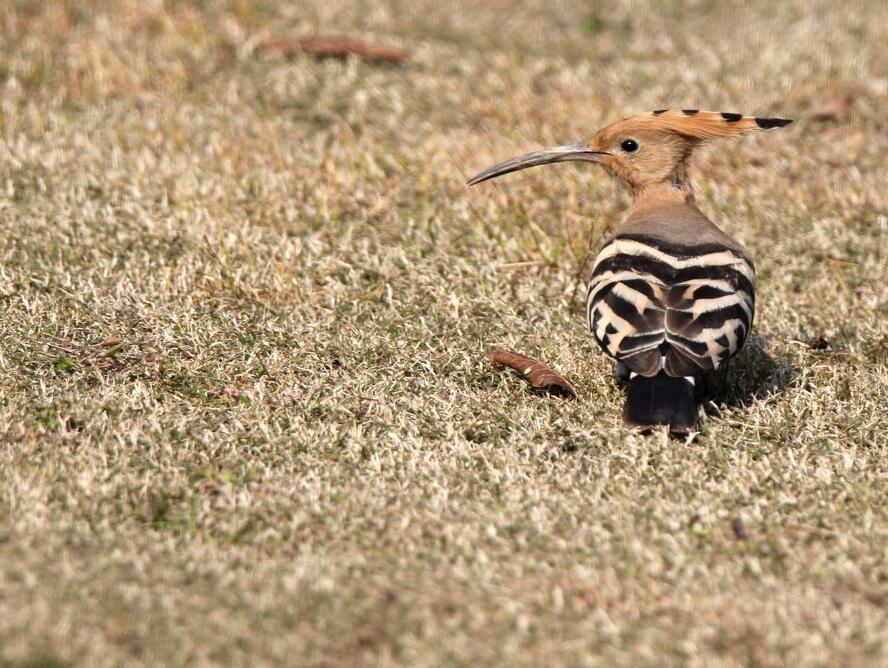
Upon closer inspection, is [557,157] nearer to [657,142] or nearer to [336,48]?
[657,142]

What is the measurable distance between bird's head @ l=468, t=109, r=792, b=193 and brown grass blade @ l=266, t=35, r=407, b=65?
89.4 inches

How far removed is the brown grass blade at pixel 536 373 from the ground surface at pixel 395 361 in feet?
0.17

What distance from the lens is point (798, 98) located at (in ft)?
21.4

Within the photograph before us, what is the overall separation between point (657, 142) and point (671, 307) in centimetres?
111

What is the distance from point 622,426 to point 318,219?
191 centimetres

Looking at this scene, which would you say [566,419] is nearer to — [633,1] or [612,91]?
[612,91]

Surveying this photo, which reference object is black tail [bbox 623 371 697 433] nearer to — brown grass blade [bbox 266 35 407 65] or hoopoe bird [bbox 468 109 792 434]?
hoopoe bird [bbox 468 109 792 434]

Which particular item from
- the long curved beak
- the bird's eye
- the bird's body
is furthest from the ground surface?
the bird's eye

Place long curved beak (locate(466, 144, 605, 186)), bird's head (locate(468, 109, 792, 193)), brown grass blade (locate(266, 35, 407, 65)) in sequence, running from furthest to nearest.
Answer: brown grass blade (locate(266, 35, 407, 65)), long curved beak (locate(466, 144, 605, 186)), bird's head (locate(468, 109, 792, 193))

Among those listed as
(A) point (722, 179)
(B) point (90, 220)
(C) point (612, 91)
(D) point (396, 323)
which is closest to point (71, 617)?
(D) point (396, 323)

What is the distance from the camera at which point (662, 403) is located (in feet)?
11.8

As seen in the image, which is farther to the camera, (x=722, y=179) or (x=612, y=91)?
(x=612, y=91)

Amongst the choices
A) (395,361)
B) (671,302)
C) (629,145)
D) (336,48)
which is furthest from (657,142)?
(336,48)

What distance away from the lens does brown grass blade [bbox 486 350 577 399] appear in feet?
12.8
